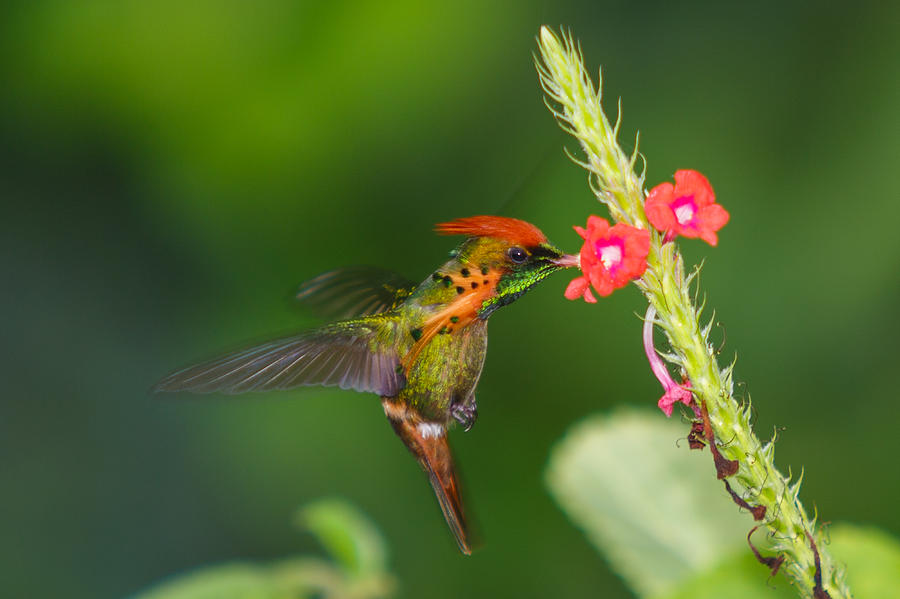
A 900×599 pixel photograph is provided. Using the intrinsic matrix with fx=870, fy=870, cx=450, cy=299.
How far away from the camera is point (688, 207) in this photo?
125 cm

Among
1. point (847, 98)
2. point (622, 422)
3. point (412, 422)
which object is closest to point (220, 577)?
point (412, 422)

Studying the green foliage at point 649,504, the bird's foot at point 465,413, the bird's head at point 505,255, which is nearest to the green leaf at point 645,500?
the green foliage at point 649,504

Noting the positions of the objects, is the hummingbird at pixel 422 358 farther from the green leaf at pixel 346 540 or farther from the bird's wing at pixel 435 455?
the green leaf at pixel 346 540

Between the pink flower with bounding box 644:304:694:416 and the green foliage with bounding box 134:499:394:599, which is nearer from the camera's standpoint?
the pink flower with bounding box 644:304:694:416

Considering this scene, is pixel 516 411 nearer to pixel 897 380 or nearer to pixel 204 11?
pixel 897 380

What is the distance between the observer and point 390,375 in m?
1.85

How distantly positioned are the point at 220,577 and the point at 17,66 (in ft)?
9.00

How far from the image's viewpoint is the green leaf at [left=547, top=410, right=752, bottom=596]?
211 cm

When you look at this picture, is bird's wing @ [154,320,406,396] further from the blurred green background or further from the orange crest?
the blurred green background

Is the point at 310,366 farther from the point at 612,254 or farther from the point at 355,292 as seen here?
the point at 612,254

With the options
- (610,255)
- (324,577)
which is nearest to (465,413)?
(610,255)

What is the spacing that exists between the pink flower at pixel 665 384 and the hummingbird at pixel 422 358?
1.12ft

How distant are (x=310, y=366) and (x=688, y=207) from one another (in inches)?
34.4

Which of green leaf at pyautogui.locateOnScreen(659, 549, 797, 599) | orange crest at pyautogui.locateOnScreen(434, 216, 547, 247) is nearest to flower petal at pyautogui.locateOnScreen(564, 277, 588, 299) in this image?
orange crest at pyautogui.locateOnScreen(434, 216, 547, 247)
